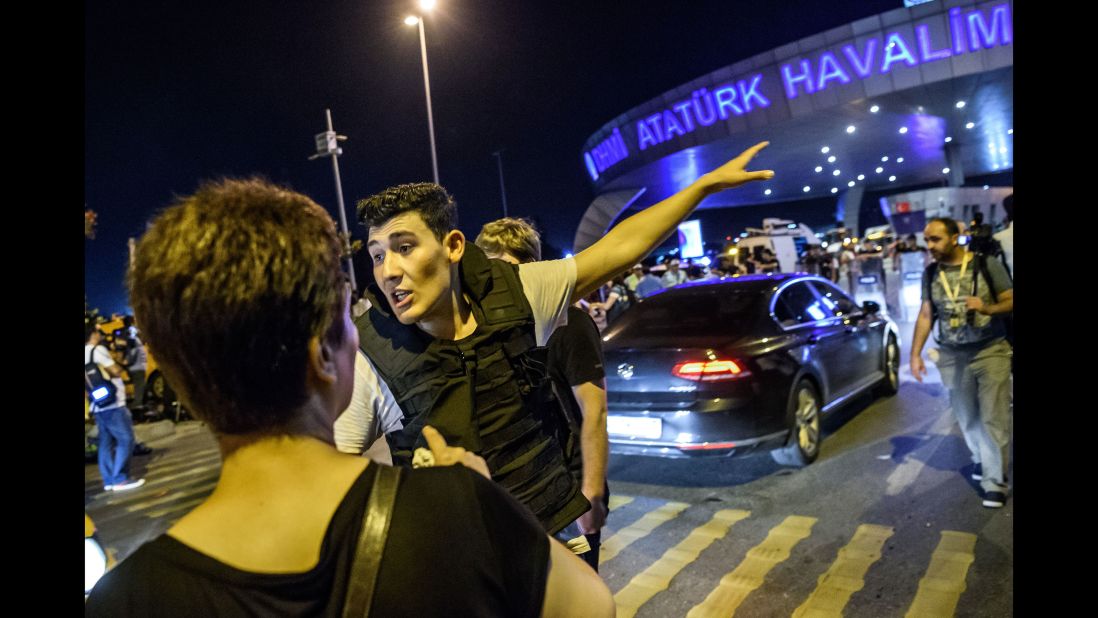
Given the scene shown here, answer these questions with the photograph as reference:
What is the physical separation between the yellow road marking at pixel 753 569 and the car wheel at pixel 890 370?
3814 mm

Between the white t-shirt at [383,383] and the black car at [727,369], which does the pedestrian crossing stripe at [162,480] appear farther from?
the white t-shirt at [383,383]

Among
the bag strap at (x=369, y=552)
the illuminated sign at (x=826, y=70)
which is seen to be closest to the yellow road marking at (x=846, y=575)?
the bag strap at (x=369, y=552)

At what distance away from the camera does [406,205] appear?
2.05 metres

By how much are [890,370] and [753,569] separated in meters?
4.81

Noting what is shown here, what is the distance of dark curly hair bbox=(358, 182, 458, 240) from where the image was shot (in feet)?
6.73

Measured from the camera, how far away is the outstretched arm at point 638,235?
214 cm

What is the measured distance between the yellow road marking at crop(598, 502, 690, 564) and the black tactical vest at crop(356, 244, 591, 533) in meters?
2.39

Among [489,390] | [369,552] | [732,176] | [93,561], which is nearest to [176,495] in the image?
[93,561]

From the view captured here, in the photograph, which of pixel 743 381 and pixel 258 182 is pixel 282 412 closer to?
pixel 258 182

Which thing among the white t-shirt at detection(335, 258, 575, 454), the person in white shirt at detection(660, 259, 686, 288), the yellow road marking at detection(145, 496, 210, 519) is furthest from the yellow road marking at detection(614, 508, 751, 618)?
the person in white shirt at detection(660, 259, 686, 288)
